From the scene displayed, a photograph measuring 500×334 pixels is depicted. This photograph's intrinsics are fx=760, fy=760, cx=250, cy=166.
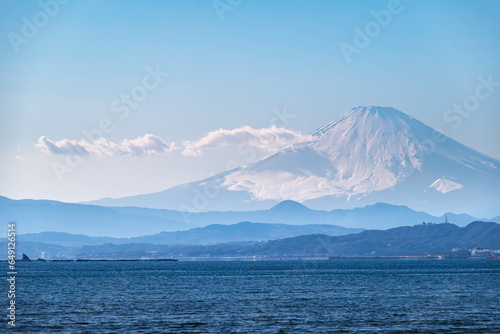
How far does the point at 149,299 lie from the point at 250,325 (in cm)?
3384

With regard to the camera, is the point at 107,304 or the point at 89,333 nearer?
the point at 89,333

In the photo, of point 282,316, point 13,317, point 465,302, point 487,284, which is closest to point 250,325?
point 282,316

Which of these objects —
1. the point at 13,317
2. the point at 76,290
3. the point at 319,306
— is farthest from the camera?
the point at 76,290

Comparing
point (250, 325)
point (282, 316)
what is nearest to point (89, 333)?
point (250, 325)

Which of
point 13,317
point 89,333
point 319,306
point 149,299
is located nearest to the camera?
point 89,333

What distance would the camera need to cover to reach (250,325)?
73.6 m

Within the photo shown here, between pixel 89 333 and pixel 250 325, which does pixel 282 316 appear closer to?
pixel 250 325

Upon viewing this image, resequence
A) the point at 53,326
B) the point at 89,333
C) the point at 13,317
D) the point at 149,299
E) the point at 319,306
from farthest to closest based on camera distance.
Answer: the point at 149,299 → the point at 319,306 → the point at 13,317 → the point at 53,326 → the point at 89,333

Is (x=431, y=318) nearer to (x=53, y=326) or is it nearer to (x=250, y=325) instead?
(x=250, y=325)

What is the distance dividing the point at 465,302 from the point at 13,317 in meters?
53.4

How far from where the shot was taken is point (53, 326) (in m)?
73.4

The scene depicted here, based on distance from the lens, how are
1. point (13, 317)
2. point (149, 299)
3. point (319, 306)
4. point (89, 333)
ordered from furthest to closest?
point (149, 299)
point (319, 306)
point (13, 317)
point (89, 333)

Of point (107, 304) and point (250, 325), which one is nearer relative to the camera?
point (250, 325)

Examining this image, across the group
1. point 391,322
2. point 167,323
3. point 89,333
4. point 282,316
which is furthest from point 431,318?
point 89,333
